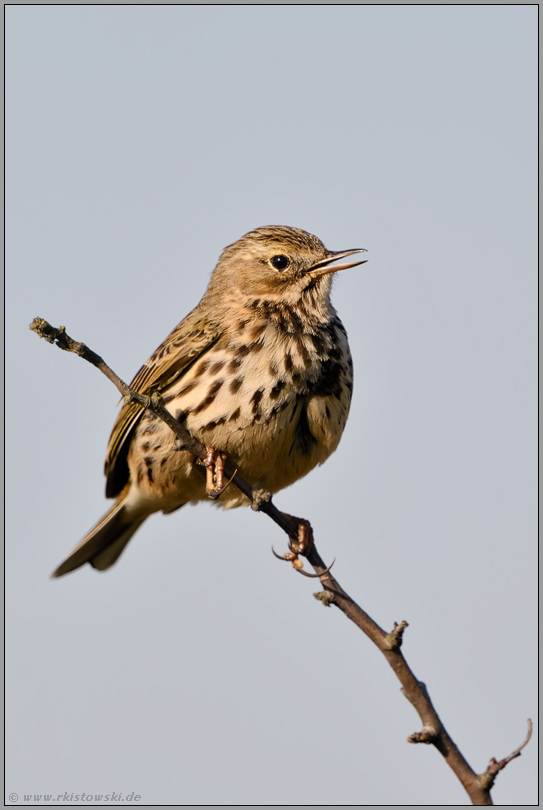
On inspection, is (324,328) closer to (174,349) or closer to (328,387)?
(328,387)

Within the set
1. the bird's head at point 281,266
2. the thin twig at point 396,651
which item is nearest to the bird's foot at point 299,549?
the thin twig at point 396,651

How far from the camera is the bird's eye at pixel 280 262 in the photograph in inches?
349

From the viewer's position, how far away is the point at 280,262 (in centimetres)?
888

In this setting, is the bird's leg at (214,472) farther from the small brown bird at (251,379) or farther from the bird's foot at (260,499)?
the bird's foot at (260,499)

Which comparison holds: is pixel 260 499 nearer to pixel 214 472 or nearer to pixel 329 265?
pixel 214 472

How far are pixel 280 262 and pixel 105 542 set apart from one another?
370cm

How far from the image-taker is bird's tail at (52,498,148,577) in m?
10.0

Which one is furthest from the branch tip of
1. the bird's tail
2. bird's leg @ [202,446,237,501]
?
the bird's tail

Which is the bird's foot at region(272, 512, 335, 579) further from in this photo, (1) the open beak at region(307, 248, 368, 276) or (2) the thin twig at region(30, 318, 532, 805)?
(1) the open beak at region(307, 248, 368, 276)

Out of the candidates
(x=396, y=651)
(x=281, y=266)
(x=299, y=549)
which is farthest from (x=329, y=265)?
(x=396, y=651)

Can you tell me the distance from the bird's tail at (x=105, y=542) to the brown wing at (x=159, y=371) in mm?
284

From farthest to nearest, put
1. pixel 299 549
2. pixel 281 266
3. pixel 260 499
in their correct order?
pixel 281 266, pixel 299 549, pixel 260 499

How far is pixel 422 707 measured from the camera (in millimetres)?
4875

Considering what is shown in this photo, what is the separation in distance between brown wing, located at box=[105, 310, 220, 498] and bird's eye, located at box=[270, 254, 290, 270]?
0.86m
